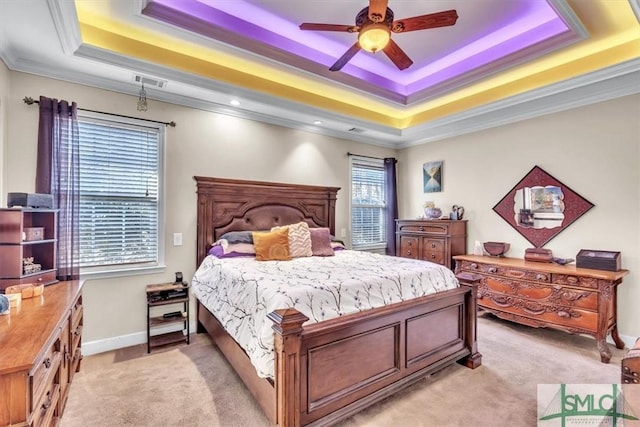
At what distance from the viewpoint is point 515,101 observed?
3.67 m

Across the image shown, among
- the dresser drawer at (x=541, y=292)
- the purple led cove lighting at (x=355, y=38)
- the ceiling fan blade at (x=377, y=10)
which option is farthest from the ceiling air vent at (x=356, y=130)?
the dresser drawer at (x=541, y=292)

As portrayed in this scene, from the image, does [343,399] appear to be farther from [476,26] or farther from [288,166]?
[476,26]

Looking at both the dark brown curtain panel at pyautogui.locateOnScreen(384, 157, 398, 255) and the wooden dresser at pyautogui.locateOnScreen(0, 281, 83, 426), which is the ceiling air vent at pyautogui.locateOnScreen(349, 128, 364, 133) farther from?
the wooden dresser at pyautogui.locateOnScreen(0, 281, 83, 426)

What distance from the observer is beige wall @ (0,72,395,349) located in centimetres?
270

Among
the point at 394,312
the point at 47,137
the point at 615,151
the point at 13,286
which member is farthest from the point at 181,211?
the point at 615,151

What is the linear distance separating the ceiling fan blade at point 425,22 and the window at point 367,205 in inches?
114

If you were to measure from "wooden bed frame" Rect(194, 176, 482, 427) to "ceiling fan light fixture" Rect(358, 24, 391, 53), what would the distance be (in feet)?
6.35

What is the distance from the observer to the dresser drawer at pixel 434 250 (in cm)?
443

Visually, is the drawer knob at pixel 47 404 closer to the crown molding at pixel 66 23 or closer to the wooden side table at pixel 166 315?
the wooden side table at pixel 166 315

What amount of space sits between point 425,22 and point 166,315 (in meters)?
3.61

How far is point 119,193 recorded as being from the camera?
315 cm

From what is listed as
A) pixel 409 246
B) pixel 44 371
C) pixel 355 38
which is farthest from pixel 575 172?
pixel 44 371

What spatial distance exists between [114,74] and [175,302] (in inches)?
90.9

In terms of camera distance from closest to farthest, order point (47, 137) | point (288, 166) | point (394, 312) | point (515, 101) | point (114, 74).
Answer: point (394, 312) < point (47, 137) < point (114, 74) < point (515, 101) < point (288, 166)
